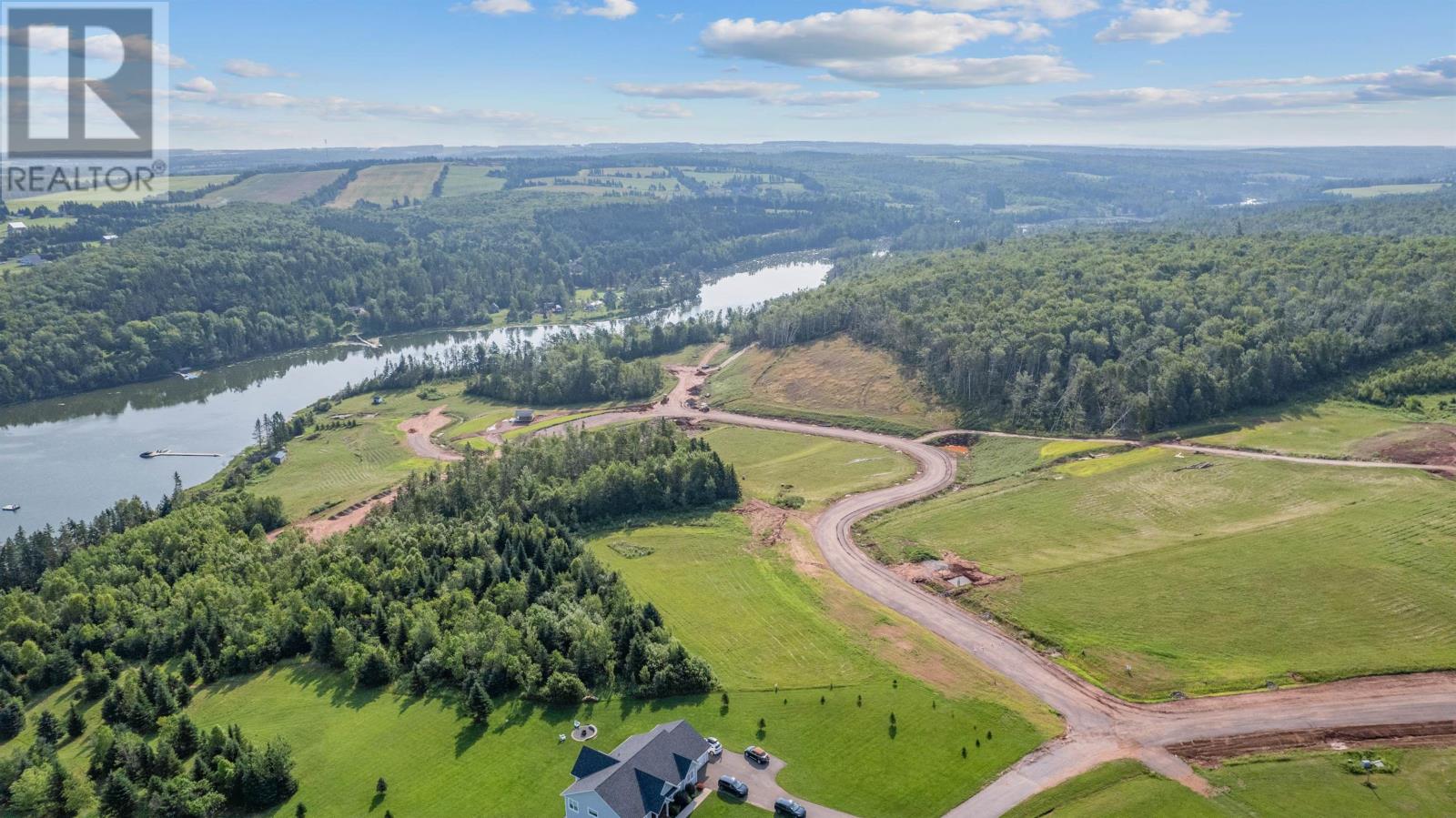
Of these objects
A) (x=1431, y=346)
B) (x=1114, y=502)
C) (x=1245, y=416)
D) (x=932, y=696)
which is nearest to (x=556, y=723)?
(x=932, y=696)

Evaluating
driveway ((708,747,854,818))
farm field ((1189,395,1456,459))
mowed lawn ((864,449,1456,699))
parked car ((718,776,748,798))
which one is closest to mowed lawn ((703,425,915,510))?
mowed lawn ((864,449,1456,699))

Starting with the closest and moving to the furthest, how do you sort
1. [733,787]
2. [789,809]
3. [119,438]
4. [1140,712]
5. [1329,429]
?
[789,809]
[733,787]
[1140,712]
[1329,429]
[119,438]

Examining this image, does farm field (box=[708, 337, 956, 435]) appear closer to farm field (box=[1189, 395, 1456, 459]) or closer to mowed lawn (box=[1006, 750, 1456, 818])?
farm field (box=[1189, 395, 1456, 459])

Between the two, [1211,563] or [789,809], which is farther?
[1211,563]

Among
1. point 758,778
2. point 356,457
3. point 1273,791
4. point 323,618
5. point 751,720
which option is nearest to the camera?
point 1273,791

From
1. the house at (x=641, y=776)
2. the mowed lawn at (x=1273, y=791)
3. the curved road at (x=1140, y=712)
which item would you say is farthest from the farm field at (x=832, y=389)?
the house at (x=641, y=776)

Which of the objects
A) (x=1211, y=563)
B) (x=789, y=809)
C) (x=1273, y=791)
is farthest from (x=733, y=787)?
(x=1211, y=563)

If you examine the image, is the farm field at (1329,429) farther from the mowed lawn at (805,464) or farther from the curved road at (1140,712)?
the curved road at (1140,712)

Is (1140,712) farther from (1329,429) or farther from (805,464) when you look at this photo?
(1329,429)
